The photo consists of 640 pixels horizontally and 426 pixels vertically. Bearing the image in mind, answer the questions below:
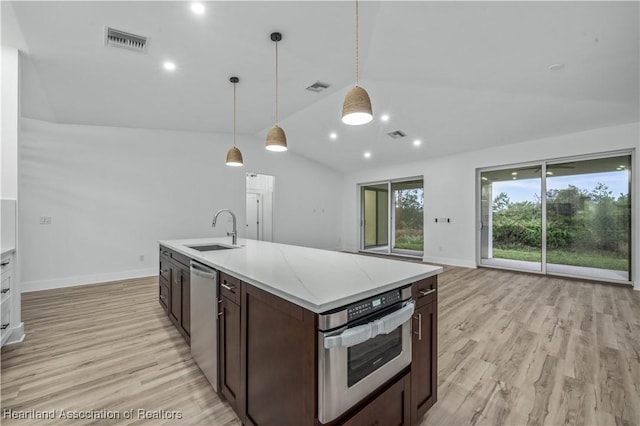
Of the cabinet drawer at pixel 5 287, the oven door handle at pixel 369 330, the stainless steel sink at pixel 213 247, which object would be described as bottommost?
the cabinet drawer at pixel 5 287

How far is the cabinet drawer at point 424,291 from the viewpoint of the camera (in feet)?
4.93

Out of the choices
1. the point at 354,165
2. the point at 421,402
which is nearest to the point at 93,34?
the point at 421,402

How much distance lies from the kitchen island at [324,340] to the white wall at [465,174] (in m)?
5.03

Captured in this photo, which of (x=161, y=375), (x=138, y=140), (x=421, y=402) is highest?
(x=138, y=140)

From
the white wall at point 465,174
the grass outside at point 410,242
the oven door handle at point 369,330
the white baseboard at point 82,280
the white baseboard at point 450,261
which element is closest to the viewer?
the oven door handle at point 369,330

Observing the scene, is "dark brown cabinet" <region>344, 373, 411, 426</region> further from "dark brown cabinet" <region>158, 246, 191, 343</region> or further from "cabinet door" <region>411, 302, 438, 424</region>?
"dark brown cabinet" <region>158, 246, 191, 343</region>

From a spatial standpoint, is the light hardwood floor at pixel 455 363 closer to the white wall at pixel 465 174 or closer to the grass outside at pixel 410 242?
the white wall at pixel 465 174

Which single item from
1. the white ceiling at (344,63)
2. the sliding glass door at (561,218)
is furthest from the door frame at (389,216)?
the white ceiling at (344,63)

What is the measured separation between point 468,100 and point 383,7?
7.62 ft

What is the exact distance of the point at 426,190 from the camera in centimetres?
685

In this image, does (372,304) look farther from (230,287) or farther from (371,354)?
(230,287)

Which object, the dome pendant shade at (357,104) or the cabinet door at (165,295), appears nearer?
the dome pendant shade at (357,104)

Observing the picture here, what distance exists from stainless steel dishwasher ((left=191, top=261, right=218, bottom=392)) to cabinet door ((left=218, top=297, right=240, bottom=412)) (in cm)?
7

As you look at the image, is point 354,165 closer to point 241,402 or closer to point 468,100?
point 468,100
